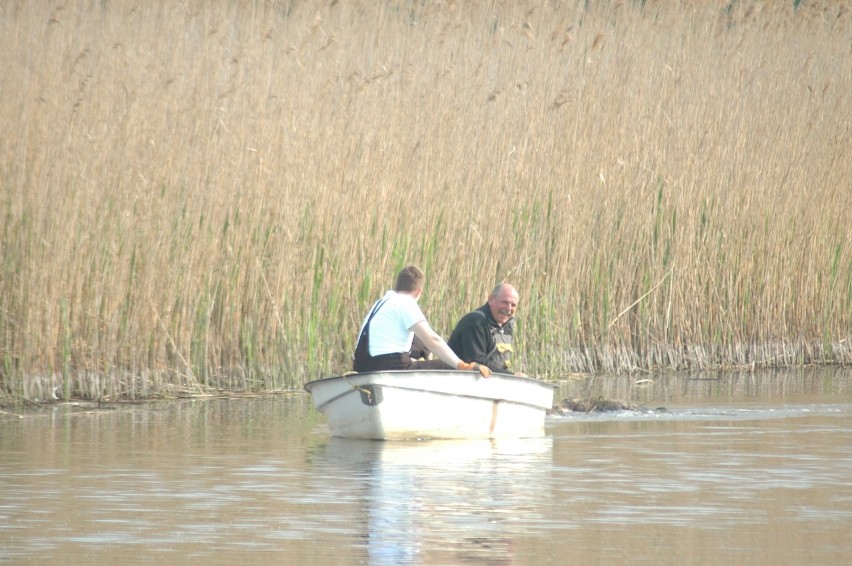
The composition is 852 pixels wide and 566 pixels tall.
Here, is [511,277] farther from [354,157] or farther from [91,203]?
[91,203]

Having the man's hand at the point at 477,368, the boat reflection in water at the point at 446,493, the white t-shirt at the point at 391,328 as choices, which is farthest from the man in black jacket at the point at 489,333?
the boat reflection in water at the point at 446,493

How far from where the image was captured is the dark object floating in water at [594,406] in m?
12.9

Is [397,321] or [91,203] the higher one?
[91,203]

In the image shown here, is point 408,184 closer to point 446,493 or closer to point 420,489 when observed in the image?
point 420,489

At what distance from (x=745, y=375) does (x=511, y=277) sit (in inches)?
97.3

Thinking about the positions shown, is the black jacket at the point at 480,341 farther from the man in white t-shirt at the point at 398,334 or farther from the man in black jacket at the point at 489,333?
the man in white t-shirt at the point at 398,334

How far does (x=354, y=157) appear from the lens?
14.1m

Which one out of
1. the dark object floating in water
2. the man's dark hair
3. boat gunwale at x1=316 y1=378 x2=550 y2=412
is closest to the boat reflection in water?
boat gunwale at x1=316 y1=378 x2=550 y2=412

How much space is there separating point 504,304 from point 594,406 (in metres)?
1.43

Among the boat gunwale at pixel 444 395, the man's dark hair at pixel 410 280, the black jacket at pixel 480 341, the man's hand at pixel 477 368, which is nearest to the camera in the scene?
the boat gunwale at pixel 444 395

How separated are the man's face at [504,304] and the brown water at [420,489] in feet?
2.98

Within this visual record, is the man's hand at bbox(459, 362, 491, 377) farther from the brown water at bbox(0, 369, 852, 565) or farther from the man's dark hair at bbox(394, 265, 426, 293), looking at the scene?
the man's dark hair at bbox(394, 265, 426, 293)

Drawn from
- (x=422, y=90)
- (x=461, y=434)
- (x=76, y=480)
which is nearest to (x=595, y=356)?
(x=422, y=90)

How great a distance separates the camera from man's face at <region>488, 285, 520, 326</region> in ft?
39.5
